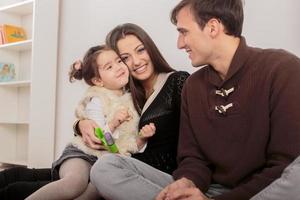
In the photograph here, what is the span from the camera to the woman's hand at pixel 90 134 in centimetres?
162

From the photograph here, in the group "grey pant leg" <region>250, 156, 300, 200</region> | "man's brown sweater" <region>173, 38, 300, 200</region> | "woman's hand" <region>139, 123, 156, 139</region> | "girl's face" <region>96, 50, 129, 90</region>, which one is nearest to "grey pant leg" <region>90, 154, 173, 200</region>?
"man's brown sweater" <region>173, 38, 300, 200</region>

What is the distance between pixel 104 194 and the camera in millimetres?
1254

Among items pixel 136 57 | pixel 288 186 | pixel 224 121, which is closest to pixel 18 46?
pixel 136 57

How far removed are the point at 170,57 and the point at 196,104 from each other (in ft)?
2.87

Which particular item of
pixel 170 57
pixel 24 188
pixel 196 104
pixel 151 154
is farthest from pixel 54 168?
pixel 170 57

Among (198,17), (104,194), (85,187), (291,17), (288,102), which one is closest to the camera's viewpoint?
(288,102)

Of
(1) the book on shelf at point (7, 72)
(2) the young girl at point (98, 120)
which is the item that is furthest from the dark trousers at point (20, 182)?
(1) the book on shelf at point (7, 72)

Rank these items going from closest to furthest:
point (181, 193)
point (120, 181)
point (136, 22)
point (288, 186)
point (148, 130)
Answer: point (288, 186)
point (181, 193)
point (120, 181)
point (148, 130)
point (136, 22)

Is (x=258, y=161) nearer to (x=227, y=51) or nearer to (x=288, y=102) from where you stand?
(x=288, y=102)

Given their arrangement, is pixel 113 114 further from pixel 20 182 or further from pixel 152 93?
pixel 20 182

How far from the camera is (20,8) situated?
10.3ft

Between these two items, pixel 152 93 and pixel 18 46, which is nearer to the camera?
pixel 152 93

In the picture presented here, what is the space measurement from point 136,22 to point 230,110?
1.31m

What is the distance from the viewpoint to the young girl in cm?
149
